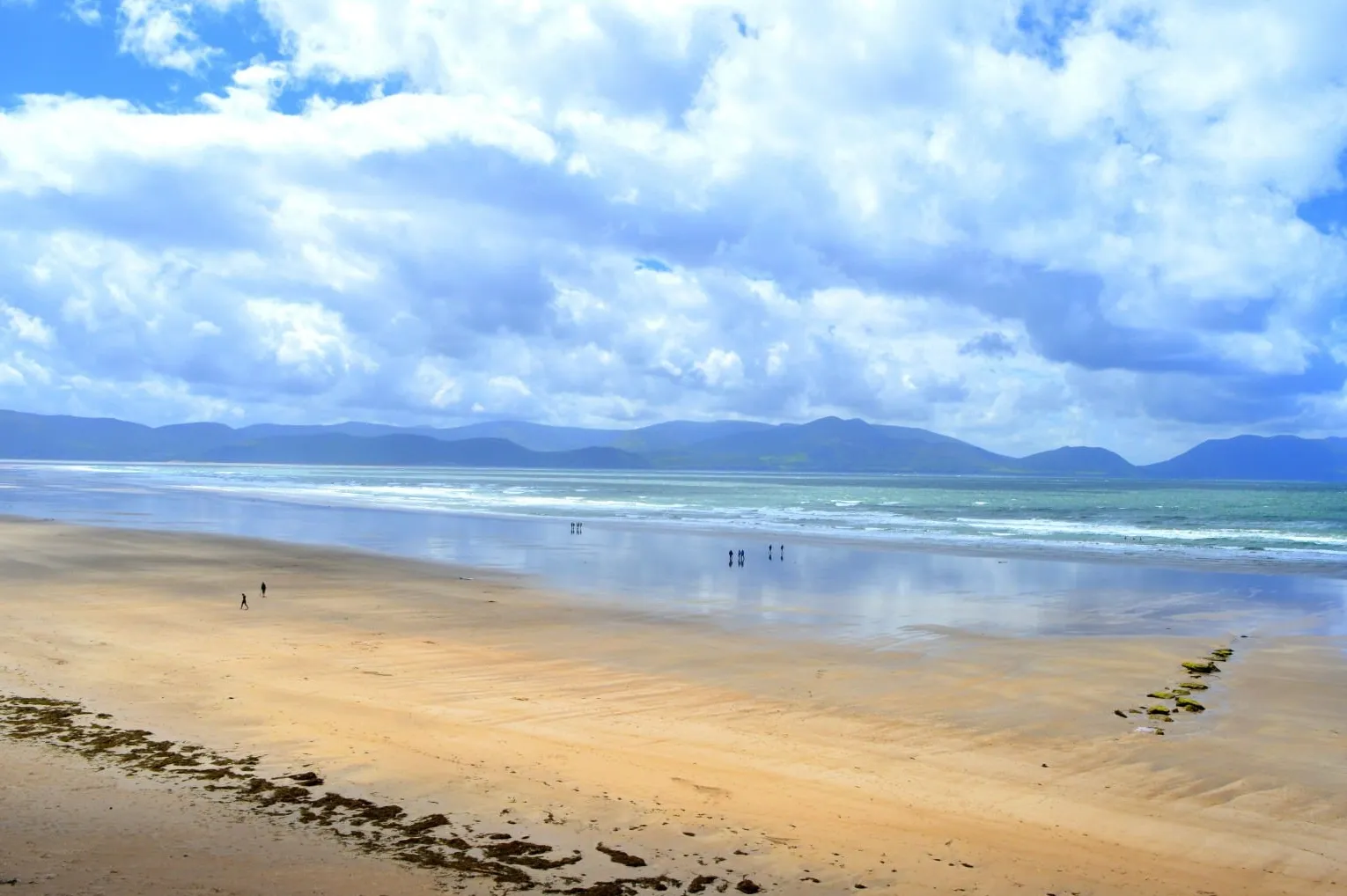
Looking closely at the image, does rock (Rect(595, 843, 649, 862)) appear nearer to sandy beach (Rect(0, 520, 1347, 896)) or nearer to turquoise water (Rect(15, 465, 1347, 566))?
sandy beach (Rect(0, 520, 1347, 896))

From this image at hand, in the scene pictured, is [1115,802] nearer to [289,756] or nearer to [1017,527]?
[289,756]

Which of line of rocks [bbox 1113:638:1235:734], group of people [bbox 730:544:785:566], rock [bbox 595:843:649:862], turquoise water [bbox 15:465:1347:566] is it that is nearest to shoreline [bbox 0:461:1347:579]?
turquoise water [bbox 15:465:1347:566]

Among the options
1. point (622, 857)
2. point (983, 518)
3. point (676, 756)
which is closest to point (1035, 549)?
point (983, 518)

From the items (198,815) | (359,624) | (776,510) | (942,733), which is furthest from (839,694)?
(776,510)

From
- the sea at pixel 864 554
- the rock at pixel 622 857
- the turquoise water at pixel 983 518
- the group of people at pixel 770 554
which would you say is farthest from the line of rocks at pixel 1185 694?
the turquoise water at pixel 983 518

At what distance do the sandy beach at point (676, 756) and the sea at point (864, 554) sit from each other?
298 cm

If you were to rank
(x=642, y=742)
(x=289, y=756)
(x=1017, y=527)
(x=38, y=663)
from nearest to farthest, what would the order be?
(x=289, y=756) < (x=642, y=742) < (x=38, y=663) < (x=1017, y=527)

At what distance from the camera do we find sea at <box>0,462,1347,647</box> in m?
23.5

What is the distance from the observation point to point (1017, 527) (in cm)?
5794

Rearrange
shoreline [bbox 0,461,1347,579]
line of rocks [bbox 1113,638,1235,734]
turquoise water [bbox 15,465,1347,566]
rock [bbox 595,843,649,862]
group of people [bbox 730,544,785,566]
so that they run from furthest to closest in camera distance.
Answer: turquoise water [bbox 15,465,1347,566] → shoreline [bbox 0,461,1347,579] → group of people [bbox 730,544,785,566] → line of rocks [bbox 1113,638,1235,734] → rock [bbox 595,843,649,862]

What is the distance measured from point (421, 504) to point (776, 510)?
28.4 meters

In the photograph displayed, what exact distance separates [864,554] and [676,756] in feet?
96.2

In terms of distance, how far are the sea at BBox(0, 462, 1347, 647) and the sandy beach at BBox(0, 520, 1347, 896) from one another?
2.98 metres

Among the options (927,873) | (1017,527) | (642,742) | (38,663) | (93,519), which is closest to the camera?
(927,873)
